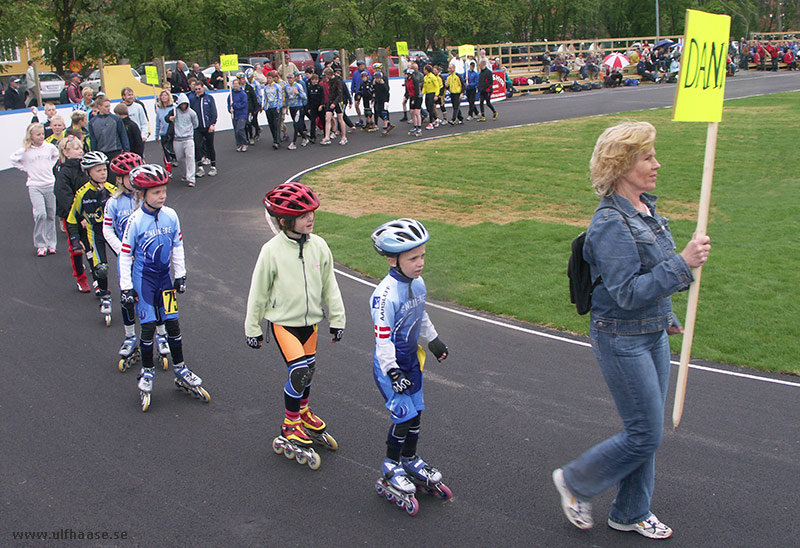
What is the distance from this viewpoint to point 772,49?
5100 cm

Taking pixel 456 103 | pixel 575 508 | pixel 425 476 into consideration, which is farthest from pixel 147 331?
pixel 456 103

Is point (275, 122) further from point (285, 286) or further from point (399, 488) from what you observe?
point (399, 488)

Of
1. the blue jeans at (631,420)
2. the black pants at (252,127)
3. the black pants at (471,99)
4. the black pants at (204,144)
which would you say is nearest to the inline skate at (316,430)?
the blue jeans at (631,420)

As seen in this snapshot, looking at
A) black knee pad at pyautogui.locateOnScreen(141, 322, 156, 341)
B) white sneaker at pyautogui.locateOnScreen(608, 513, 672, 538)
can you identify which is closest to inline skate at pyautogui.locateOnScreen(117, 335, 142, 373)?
black knee pad at pyautogui.locateOnScreen(141, 322, 156, 341)

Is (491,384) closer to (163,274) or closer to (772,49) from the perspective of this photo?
(163,274)

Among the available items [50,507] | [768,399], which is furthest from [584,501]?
[50,507]

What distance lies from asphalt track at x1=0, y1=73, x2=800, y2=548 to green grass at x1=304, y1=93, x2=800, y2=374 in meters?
0.95

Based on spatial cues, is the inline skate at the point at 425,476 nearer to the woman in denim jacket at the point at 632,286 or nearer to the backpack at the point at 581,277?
the woman in denim jacket at the point at 632,286

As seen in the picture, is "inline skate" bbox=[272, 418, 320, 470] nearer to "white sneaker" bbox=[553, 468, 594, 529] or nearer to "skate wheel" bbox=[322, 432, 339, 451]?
"skate wheel" bbox=[322, 432, 339, 451]

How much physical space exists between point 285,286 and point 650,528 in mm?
2961

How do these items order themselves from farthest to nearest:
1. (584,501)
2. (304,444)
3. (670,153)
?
(670,153) < (304,444) < (584,501)

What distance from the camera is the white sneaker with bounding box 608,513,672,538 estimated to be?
4555mm

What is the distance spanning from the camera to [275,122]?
22.9 metres

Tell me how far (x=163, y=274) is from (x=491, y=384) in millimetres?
3242
